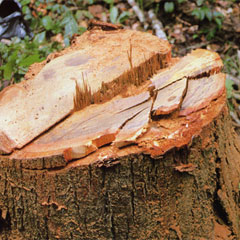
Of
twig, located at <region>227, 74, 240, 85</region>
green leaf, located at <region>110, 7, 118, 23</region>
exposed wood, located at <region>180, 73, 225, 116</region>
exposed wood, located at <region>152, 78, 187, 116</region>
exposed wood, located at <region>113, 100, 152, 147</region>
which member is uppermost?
exposed wood, located at <region>113, 100, 152, 147</region>

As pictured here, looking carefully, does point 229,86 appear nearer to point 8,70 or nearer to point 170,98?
point 170,98

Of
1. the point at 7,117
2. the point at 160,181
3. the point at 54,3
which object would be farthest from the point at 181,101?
the point at 54,3

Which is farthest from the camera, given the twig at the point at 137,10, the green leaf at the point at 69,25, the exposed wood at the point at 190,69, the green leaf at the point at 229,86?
the twig at the point at 137,10

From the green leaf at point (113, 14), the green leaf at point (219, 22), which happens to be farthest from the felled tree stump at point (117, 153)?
the green leaf at point (113, 14)

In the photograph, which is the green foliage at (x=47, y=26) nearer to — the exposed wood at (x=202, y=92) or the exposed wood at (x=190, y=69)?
the exposed wood at (x=190, y=69)

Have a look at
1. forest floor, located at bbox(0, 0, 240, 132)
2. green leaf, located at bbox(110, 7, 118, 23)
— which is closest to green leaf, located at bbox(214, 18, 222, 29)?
forest floor, located at bbox(0, 0, 240, 132)

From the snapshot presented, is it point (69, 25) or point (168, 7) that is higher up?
point (69, 25)

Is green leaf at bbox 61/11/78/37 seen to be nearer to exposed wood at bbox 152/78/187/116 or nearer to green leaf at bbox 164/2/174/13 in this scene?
green leaf at bbox 164/2/174/13

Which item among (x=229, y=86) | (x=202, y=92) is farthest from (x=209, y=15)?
(x=202, y=92)
